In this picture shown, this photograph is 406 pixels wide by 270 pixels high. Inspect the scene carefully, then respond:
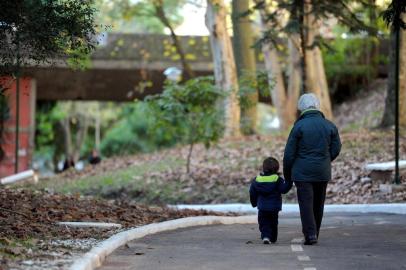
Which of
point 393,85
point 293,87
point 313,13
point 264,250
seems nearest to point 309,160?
point 264,250

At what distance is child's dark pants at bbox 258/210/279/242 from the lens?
446 inches

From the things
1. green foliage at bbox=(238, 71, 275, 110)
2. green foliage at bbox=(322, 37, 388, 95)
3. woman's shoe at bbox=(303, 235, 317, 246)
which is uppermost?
green foliage at bbox=(322, 37, 388, 95)

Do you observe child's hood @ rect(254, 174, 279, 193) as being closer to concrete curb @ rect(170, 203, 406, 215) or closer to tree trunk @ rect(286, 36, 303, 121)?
concrete curb @ rect(170, 203, 406, 215)

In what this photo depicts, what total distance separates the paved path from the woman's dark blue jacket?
92 cm

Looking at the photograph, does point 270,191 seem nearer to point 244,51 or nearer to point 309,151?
point 309,151

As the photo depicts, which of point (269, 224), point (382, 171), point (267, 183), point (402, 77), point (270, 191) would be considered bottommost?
point (269, 224)

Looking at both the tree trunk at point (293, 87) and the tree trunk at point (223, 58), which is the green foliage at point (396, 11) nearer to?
the tree trunk at point (223, 58)

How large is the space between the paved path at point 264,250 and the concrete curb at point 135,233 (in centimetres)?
11

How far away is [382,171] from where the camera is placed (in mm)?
18812

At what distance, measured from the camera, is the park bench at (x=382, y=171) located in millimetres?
18344

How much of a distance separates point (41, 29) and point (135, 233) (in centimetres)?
302

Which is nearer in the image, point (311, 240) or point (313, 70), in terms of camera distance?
point (311, 240)

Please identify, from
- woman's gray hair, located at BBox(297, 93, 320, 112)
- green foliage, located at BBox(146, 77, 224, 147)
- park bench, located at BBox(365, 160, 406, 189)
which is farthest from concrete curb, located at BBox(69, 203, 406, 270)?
green foliage, located at BBox(146, 77, 224, 147)

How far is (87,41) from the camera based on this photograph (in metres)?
11.6
